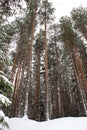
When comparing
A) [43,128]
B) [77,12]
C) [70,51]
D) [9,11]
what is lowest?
[43,128]

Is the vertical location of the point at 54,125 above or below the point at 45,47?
below

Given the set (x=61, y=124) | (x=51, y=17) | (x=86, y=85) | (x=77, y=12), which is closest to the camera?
(x=61, y=124)

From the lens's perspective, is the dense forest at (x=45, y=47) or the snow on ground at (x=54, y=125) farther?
the dense forest at (x=45, y=47)

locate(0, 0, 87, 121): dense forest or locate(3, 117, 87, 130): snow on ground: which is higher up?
locate(0, 0, 87, 121): dense forest

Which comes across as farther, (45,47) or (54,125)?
(45,47)

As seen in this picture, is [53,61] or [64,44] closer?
[64,44]

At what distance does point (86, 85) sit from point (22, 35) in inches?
381

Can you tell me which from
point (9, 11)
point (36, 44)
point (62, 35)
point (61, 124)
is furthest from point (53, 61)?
point (9, 11)

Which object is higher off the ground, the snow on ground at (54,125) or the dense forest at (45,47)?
the dense forest at (45,47)

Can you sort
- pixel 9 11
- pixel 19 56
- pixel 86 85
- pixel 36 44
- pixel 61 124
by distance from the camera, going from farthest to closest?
pixel 36 44, pixel 19 56, pixel 86 85, pixel 61 124, pixel 9 11

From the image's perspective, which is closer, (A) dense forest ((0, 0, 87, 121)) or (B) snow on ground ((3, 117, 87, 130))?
(B) snow on ground ((3, 117, 87, 130))

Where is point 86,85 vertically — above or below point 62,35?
below

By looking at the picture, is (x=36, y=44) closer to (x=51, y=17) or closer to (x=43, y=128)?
(x=51, y=17)

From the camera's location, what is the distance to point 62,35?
24.1 meters
